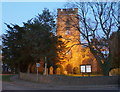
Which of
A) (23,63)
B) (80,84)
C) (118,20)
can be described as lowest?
(80,84)

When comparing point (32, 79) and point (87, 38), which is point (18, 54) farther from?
point (87, 38)

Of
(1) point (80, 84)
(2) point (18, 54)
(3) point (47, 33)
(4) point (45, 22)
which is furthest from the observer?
(2) point (18, 54)

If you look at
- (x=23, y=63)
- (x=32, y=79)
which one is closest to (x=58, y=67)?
(x=23, y=63)

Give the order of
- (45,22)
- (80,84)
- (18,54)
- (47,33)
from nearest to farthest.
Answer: (80,84)
(47,33)
(45,22)
(18,54)

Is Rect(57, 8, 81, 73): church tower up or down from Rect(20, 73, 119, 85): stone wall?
up

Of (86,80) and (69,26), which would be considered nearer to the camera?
(86,80)

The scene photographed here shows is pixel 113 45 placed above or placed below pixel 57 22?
below

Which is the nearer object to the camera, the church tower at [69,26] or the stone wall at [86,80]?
the stone wall at [86,80]

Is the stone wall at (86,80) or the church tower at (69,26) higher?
the church tower at (69,26)

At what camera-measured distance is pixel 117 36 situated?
91.6ft

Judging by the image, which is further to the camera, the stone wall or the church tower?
the church tower

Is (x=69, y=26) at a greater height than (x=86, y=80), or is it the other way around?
(x=69, y=26)

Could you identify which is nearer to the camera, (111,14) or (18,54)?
(111,14)

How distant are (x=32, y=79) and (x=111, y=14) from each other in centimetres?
1438
